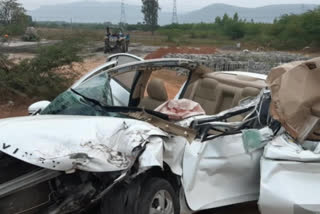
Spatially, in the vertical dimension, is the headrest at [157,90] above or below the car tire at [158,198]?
above

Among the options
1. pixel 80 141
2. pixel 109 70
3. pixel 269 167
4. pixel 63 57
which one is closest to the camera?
pixel 80 141

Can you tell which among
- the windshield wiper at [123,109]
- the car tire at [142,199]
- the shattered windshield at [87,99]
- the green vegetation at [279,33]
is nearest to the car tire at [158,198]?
the car tire at [142,199]

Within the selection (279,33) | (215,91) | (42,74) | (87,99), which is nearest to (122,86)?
(87,99)

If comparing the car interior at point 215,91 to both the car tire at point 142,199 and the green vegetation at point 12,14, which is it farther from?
the green vegetation at point 12,14

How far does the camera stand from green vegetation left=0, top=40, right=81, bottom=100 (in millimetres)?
11773

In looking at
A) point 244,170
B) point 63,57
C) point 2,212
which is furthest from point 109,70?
point 63,57

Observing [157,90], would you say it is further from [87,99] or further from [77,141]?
[77,141]

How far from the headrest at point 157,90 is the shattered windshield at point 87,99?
70 centimetres

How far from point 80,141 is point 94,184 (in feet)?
1.20

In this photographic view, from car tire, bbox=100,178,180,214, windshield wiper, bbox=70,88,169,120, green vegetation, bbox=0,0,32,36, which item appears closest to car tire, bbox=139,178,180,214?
car tire, bbox=100,178,180,214

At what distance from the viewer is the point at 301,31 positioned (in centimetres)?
4069

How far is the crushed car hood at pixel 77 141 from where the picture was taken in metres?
3.37

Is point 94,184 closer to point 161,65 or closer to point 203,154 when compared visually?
point 203,154

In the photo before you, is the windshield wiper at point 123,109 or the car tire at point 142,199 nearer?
the car tire at point 142,199
